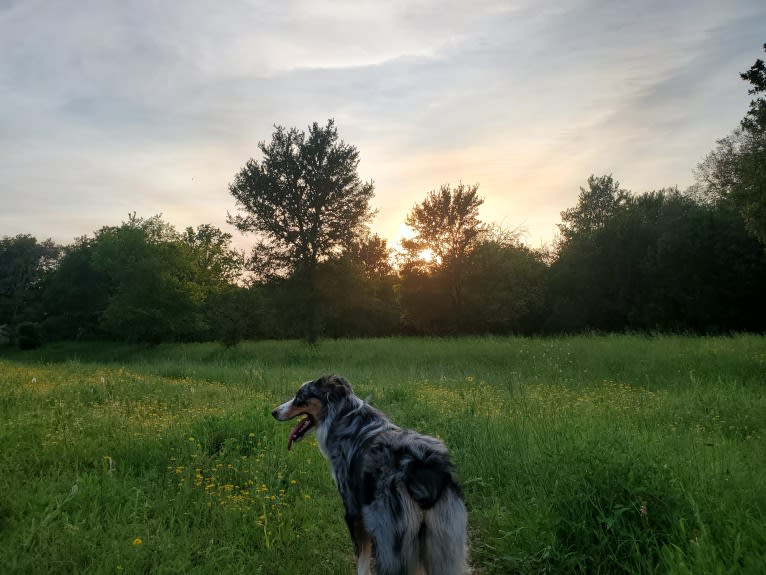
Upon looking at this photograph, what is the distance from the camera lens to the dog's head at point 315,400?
16.5ft

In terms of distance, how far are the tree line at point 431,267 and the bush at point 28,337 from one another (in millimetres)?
176

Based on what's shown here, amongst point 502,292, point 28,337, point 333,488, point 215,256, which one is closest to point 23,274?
point 28,337

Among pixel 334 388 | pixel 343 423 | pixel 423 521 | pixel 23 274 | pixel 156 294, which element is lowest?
pixel 423 521

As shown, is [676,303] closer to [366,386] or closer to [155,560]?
[366,386]

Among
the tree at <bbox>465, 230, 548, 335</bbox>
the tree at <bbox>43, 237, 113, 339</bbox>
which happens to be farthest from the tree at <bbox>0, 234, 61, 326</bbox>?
the tree at <bbox>465, 230, 548, 335</bbox>

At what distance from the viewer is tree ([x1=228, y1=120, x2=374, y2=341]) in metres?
28.4

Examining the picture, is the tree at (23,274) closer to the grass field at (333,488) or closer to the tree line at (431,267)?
the tree line at (431,267)

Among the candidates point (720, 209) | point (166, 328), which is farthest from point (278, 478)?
point (720, 209)

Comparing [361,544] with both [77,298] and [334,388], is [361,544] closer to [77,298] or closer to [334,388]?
[334,388]

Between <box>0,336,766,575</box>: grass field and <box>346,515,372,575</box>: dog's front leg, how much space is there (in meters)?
0.50

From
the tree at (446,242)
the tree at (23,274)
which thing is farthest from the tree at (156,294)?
the tree at (23,274)

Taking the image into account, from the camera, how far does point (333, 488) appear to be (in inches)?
252

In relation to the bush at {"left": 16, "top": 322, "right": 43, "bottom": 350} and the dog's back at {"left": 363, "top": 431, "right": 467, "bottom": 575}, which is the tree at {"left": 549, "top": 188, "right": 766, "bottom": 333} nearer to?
the dog's back at {"left": 363, "top": 431, "right": 467, "bottom": 575}

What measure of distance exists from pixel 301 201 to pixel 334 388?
24.5m
